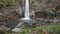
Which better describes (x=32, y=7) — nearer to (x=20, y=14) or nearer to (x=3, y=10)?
(x=20, y=14)

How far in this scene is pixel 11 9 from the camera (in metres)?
18.5

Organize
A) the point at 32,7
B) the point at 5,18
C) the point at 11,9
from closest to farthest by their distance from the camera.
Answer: the point at 5,18
the point at 11,9
the point at 32,7

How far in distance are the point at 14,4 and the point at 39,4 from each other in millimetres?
2538

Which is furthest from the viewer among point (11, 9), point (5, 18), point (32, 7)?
point (32, 7)

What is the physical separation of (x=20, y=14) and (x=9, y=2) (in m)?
1.61

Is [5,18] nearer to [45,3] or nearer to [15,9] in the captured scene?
[15,9]

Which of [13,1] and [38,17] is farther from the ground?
[13,1]

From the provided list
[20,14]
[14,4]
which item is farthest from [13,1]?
[20,14]

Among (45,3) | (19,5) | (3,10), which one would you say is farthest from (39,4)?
(3,10)

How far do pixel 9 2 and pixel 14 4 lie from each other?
1.82 ft

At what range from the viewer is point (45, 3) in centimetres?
1983

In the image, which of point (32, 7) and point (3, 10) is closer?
point (3, 10)

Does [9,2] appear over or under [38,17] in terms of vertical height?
over

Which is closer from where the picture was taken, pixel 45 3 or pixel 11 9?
pixel 11 9
